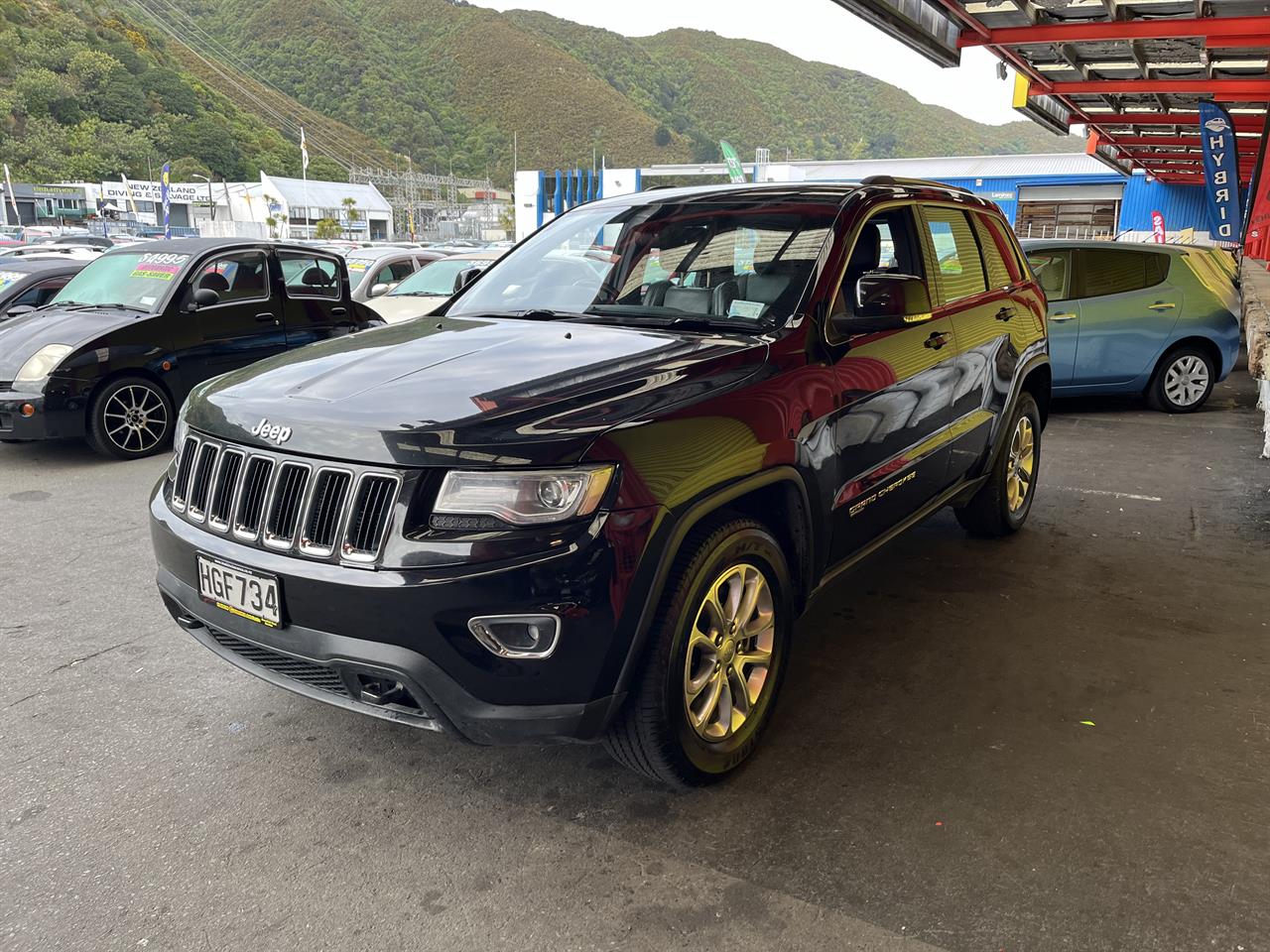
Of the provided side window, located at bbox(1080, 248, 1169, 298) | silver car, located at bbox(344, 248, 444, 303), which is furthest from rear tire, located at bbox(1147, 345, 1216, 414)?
silver car, located at bbox(344, 248, 444, 303)

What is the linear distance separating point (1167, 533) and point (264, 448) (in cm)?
510

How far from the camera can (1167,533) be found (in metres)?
5.53

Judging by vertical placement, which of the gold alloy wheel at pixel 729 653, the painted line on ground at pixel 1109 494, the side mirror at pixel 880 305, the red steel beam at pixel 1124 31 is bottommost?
the painted line on ground at pixel 1109 494

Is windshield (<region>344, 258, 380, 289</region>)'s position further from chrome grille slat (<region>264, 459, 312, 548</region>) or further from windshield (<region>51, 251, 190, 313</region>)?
chrome grille slat (<region>264, 459, 312, 548</region>)

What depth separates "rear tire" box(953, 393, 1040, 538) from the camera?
5.07 metres

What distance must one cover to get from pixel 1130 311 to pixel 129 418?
9016 millimetres

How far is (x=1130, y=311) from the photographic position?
915cm

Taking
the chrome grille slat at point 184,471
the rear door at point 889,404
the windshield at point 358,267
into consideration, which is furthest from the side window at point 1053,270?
the chrome grille slat at point 184,471

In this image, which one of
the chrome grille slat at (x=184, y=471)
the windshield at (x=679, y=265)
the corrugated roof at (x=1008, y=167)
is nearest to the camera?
the chrome grille slat at (x=184, y=471)

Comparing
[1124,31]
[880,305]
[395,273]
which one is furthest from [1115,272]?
[395,273]

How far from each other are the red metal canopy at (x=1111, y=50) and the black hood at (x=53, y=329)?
7.10 metres

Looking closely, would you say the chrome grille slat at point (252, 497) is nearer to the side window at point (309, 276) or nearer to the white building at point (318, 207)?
the side window at point (309, 276)

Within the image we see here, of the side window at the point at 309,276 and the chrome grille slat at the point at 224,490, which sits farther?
the side window at the point at 309,276

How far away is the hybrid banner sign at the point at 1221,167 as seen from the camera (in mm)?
15930
